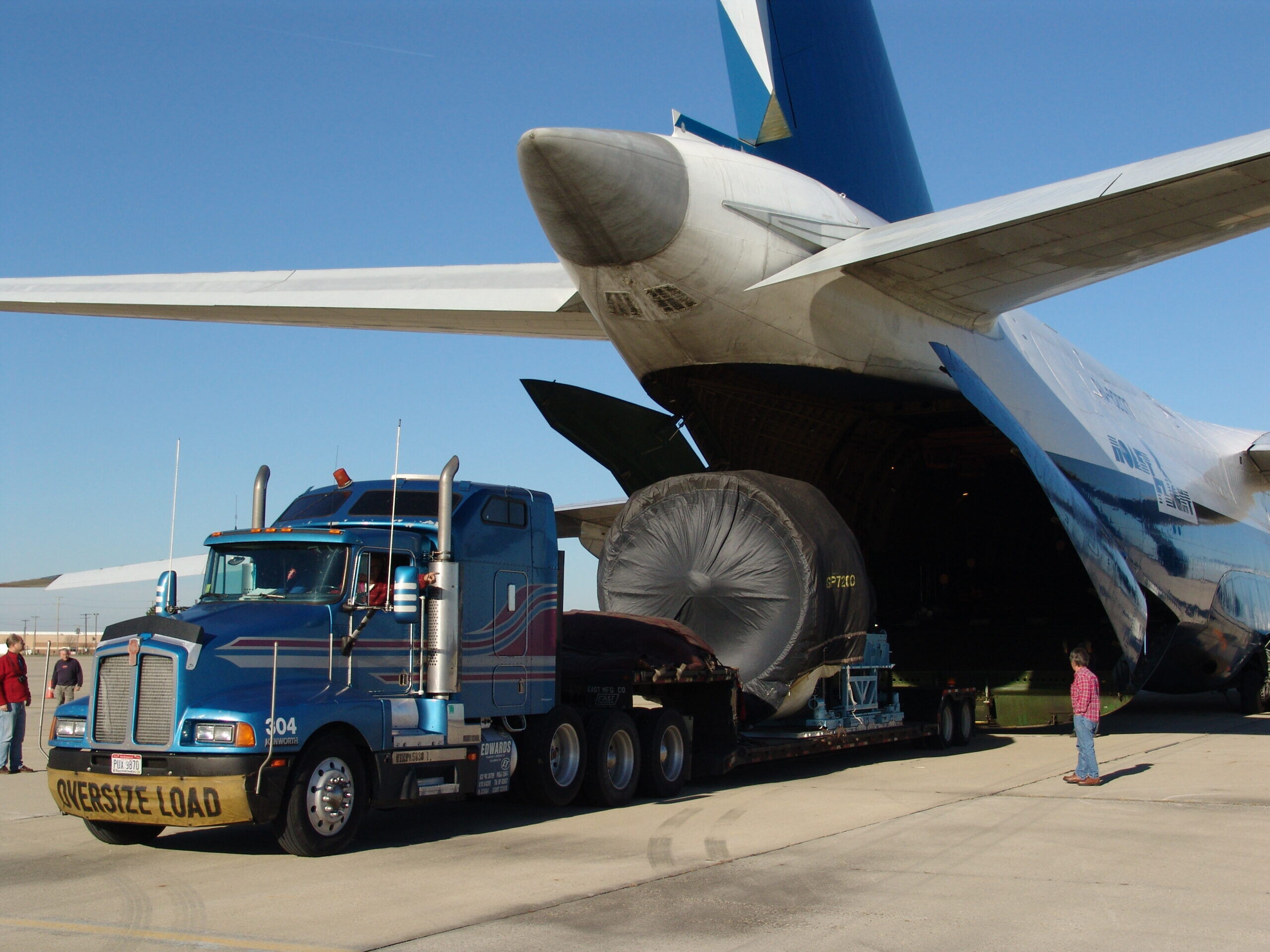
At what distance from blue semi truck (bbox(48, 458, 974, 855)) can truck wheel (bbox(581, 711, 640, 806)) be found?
0.07 ft

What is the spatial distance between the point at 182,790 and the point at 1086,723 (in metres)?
8.62

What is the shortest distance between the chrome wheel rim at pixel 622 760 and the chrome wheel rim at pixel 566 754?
42cm

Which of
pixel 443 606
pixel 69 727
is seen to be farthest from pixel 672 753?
pixel 69 727

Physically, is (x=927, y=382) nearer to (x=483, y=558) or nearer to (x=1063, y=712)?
(x=1063, y=712)

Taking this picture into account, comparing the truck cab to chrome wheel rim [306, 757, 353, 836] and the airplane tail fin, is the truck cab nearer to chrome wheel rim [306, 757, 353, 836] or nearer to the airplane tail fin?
chrome wheel rim [306, 757, 353, 836]

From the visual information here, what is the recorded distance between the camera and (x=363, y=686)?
8.68 meters

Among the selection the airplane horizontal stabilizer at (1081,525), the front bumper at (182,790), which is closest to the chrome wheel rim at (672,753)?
the front bumper at (182,790)

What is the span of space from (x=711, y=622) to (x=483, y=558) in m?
4.09

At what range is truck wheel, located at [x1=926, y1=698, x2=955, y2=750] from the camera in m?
15.6

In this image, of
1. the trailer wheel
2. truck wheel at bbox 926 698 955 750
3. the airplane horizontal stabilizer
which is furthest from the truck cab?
Answer: the trailer wheel

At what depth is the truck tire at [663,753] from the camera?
35.7 feet

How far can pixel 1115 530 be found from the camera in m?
18.0

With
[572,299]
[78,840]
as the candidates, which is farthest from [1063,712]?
[78,840]

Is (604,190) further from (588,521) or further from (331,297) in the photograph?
(588,521)
